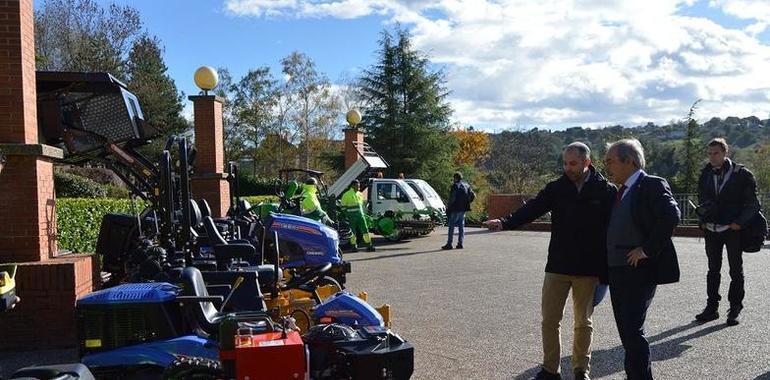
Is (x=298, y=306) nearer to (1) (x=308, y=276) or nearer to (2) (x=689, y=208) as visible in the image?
(1) (x=308, y=276)

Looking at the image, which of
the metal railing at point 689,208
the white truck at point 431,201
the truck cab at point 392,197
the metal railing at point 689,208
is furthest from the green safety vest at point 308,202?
the metal railing at point 689,208

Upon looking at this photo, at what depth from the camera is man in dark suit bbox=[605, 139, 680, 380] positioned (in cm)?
439

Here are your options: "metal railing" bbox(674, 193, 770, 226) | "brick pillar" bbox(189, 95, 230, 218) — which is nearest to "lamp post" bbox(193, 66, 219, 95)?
"brick pillar" bbox(189, 95, 230, 218)

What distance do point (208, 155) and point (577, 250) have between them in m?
9.93

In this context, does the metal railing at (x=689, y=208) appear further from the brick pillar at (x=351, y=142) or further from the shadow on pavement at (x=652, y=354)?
the shadow on pavement at (x=652, y=354)

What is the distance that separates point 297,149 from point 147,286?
3475 cm

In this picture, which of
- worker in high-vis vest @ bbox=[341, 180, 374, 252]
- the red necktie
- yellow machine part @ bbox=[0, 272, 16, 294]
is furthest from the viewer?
worker in high-vis vest @ bbox=[341, 180, 374, 252]

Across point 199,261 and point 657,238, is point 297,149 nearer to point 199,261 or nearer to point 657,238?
point 199,261

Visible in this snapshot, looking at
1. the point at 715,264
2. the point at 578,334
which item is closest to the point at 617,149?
the point at 578,334

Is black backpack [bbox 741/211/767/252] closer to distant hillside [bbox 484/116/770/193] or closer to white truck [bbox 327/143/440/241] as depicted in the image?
white truck [bbox 327/143/440/241]

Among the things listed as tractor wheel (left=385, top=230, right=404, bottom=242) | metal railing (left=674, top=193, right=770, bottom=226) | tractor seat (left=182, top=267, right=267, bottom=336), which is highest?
tractor seat (left=182, top=267, right=267, bottom=336)

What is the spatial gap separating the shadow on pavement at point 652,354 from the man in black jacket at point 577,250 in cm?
36

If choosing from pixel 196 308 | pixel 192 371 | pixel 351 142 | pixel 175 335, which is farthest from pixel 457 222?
pixel 192 371

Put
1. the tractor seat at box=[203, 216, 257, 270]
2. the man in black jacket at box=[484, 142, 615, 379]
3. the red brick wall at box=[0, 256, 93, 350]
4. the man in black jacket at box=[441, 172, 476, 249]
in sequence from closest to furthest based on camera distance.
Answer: the man in black jacket at box=[484, 142, 615, 379], the tractor seat at box=[203, 216, 257, 270], the red brick wall at box=[0, 256, 93, 350], the man in black jacket at box=[441, 172, 476, 249]
